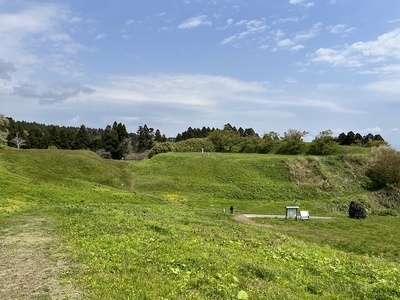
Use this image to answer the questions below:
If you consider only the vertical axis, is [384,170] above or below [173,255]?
above

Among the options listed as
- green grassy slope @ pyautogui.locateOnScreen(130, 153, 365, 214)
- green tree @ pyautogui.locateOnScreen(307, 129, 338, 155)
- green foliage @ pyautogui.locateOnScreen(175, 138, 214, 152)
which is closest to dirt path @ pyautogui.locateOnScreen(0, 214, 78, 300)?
green grassy slope @ pyautogui.locateOnScreen(130, 153, 365, 214)

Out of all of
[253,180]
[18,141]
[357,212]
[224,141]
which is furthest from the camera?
[18,141]

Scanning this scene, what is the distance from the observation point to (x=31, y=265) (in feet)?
40.1

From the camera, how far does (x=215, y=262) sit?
12.2 meters

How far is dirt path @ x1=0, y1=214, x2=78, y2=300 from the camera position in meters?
9.53

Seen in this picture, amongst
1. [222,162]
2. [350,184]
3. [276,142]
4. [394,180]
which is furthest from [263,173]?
[276,142]

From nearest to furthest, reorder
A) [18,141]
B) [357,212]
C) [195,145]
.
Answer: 1. [357,212]
2. [195,145]
3. [18,141]

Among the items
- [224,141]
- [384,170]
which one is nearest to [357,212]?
[384,170]

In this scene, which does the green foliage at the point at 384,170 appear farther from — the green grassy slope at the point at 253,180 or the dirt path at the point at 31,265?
the dirt path at the point at 31,265

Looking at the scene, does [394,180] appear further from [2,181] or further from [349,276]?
[2,181]

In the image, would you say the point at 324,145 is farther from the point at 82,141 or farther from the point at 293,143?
the point at 82,141

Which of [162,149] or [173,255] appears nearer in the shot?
[173,255]

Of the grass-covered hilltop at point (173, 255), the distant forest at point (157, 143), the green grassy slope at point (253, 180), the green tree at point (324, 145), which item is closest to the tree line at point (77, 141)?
the distant forest at point (157, 143)

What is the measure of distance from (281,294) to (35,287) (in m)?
7.47
